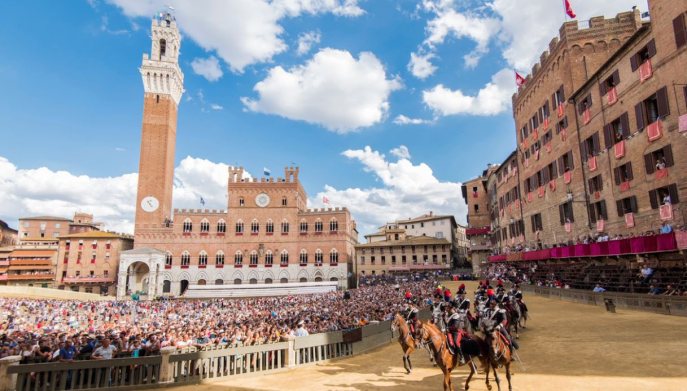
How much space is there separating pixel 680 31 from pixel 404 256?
53.7 meters

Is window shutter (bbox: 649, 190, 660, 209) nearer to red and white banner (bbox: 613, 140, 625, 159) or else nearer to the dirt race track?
red and white banner (bbox: 613, 140, 625, 159)

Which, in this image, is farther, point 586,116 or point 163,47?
point 163,47

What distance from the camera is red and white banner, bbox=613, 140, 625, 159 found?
77.8ft

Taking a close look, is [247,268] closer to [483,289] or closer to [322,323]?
[322,323]

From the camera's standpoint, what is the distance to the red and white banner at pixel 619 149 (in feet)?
77.8

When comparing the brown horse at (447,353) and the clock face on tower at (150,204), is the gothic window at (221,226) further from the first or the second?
the brown horse at (447,353)

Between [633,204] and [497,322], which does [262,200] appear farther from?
[497,322]

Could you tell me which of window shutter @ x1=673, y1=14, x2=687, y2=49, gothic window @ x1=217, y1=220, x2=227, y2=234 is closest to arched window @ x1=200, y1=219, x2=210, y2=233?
gothic window @ x1=217, y1=220, x2=227, y2=234

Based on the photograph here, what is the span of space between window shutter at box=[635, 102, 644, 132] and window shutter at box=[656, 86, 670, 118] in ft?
4.06

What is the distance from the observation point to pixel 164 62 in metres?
69.6

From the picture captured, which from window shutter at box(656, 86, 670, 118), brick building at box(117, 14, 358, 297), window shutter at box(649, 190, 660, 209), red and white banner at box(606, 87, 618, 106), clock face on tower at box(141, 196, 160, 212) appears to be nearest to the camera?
window shutter at box(656, 86, 670, 118)

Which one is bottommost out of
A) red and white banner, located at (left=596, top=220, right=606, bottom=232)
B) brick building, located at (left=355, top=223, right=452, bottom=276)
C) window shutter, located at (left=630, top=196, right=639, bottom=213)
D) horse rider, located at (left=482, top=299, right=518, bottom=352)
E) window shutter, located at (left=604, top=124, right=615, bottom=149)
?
horse rider, located at (left=482, top=299, right=518, bottom=352)

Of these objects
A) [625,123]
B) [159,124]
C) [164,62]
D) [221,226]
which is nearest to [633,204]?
[625,123]

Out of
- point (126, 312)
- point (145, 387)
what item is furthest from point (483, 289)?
point (126, 312)
